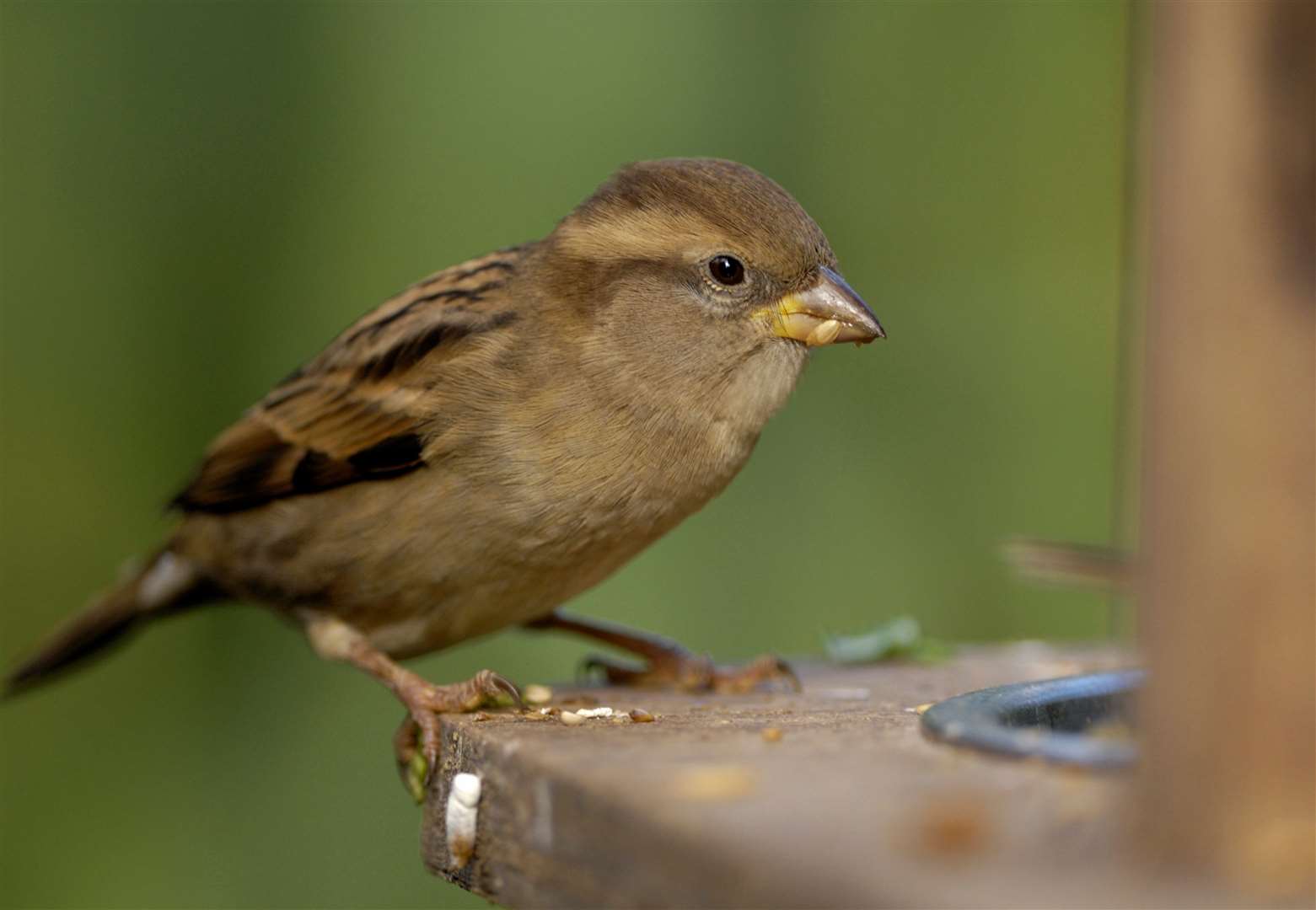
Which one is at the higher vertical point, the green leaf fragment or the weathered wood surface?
the weathered wood surface

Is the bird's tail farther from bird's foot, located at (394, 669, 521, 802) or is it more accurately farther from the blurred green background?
bird's foot, located at (394, 669, 521, 802)

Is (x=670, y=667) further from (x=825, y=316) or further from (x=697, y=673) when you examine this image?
(x=825, y=316)

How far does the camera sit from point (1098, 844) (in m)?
1.39

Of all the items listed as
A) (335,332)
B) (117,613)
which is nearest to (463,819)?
(117,613)

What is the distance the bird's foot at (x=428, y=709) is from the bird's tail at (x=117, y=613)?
3.88 ft

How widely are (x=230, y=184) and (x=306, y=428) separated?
1982 mm

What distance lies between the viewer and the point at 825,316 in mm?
2844

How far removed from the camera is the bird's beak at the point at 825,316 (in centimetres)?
284

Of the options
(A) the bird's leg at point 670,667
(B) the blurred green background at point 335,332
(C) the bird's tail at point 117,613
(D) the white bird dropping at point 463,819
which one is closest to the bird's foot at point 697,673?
(A) the bird's leg at point 670,667

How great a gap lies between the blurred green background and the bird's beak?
2186 millimetres

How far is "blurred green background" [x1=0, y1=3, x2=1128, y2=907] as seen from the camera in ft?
16.2

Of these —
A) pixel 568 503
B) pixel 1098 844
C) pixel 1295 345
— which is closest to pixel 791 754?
pixel 1098 844

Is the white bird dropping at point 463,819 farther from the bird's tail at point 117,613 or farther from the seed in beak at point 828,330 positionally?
the bird's tail at point 117,613

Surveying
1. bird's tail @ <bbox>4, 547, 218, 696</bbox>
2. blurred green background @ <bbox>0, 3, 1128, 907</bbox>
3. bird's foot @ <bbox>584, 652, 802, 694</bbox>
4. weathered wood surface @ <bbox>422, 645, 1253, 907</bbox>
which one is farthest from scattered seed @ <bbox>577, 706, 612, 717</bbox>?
blurred green background @ <bbox>0, 3, 1128, 907</bbox>
